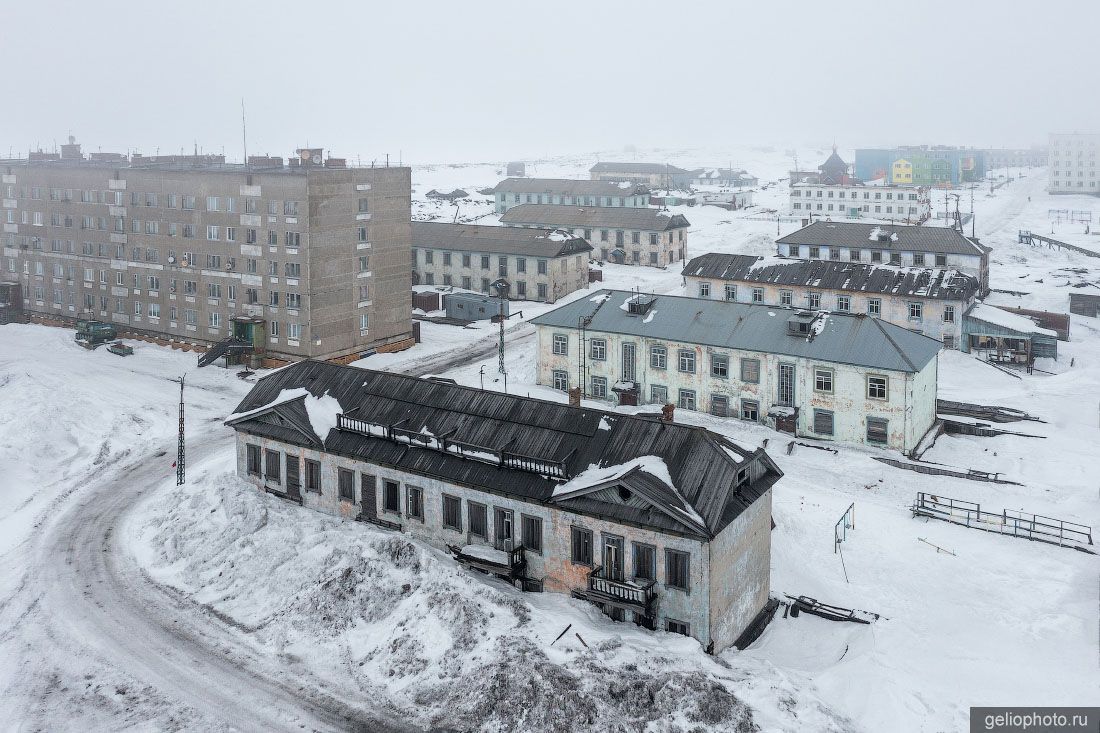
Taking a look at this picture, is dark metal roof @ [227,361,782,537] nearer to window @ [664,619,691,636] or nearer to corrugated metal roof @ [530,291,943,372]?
window @ [664,619,691,636]

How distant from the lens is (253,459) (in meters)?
49.7

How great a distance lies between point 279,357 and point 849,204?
118 meters

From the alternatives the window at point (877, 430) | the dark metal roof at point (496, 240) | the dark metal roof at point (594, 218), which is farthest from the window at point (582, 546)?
the dark metal roof at point (594, 218)

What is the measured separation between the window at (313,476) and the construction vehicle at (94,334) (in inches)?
1851

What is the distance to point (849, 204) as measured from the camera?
550ft

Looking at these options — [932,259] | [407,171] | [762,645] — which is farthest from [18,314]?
[932,259]

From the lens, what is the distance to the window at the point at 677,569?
36000mm

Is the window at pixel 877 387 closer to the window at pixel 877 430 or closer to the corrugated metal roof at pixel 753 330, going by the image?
the corrugated metal roof at pixel 753 330

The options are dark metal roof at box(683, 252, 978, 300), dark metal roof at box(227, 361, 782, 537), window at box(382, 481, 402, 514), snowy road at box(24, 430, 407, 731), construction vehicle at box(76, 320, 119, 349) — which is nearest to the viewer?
snowy road at box(24, 430, 407, 731)

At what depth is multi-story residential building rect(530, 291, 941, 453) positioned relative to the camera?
5981 centimetres

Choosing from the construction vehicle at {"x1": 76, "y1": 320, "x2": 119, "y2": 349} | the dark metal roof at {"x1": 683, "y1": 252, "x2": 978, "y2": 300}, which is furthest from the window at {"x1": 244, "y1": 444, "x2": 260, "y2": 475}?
the dark metal roof at {"x1": 683, "y1": 252, "x2": 978, "y2": 300}

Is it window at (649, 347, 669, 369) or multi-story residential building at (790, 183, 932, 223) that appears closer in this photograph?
window at (649, 347, 669, 369)

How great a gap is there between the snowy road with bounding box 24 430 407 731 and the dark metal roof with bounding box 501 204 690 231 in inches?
3531

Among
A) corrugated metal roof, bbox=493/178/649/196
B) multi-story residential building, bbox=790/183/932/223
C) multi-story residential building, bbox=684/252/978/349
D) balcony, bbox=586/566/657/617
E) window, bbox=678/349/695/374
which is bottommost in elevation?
balcony, bbox=586/566/657/617
